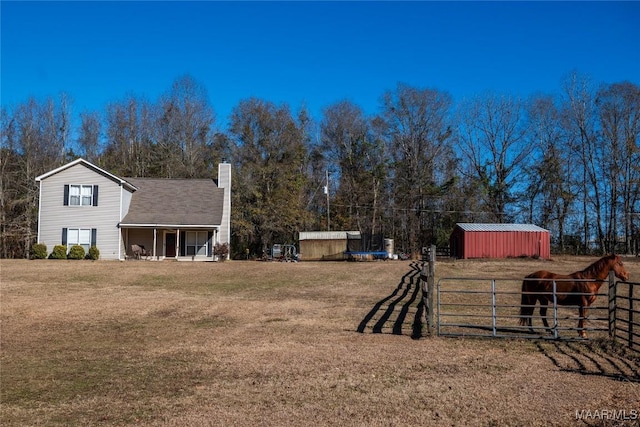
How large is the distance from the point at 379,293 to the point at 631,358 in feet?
32.1

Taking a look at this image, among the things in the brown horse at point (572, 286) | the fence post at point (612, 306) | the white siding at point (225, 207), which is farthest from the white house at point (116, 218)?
the fence post at point (612, 306)

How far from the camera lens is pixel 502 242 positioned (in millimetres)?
38969

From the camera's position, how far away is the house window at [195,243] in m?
33.8

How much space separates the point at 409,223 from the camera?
49531 millimetres

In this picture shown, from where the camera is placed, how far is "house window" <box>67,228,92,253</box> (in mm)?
31062

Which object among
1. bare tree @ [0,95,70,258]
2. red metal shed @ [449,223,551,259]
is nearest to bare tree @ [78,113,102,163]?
bare tree @ [0,95,70,258]

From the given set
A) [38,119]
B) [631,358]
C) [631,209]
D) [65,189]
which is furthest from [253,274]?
[631,209]

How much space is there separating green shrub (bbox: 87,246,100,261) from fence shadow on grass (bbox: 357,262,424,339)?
20.4m

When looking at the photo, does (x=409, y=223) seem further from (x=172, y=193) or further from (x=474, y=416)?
(x=474, y=416)

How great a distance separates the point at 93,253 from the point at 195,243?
253 inches

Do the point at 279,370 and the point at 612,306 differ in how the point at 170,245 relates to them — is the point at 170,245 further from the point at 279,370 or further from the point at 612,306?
the point at 612,306

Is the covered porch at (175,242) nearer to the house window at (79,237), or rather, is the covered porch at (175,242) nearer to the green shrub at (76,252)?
the house window at (79,237)

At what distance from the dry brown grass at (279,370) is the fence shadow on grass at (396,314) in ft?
0.31

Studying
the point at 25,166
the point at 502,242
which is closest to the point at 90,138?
the point at 25,166
